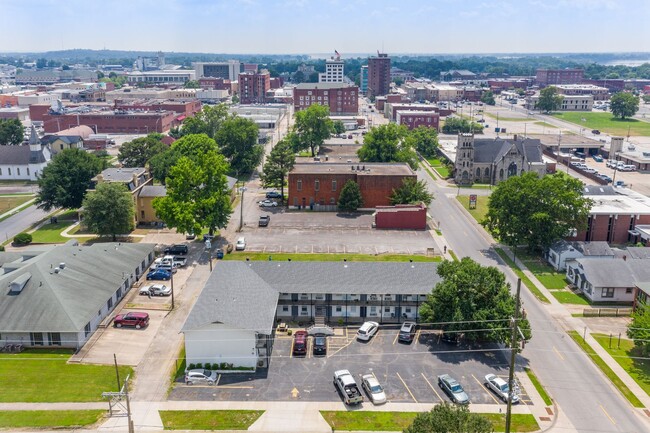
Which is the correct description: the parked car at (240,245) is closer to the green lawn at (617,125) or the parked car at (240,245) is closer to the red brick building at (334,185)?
the red brick building at (334,185)

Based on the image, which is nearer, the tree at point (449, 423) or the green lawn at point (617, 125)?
the tree at point (449, 423)

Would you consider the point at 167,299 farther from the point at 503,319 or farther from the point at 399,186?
the point at 399,186

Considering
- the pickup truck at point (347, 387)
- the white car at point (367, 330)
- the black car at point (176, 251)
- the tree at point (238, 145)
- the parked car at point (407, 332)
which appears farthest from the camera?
the tree at point (238, 145)

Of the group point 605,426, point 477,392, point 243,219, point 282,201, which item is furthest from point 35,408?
point 282,201

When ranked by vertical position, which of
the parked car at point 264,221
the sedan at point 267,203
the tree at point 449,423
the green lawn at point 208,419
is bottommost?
the green lawn at point 208,419

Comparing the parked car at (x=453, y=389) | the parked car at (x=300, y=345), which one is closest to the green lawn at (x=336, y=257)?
the parked car at (x=300, y=345)

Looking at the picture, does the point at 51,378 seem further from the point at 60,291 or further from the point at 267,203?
the point at 267,203

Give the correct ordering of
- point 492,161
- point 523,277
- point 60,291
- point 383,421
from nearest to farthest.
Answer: point 383,421
point 60,291
point 523,277
point 492,161

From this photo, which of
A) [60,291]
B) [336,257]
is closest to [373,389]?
[336,257]
